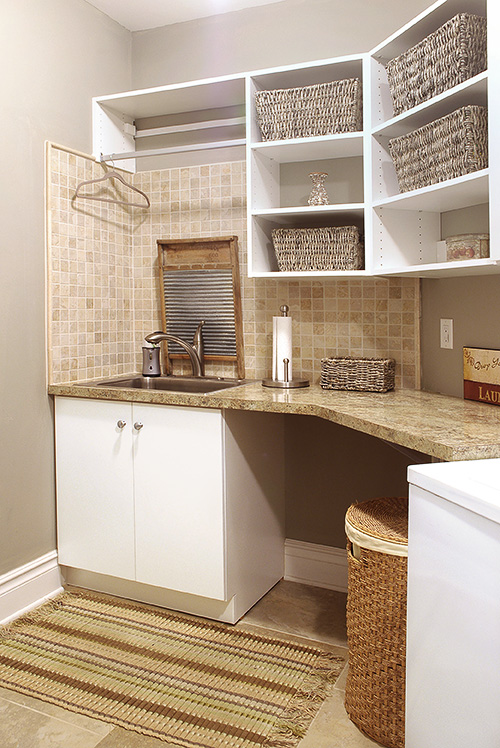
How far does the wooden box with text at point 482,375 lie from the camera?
7.04 ft

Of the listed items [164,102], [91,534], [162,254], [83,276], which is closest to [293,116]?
[164,102]

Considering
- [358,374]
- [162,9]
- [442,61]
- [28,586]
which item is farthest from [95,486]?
[162,9]

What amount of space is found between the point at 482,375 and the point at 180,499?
1.24 meters

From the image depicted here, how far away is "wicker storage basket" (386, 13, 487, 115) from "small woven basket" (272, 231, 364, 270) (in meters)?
0.51

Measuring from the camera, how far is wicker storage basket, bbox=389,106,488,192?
1.80 metres

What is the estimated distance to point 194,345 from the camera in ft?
9.87

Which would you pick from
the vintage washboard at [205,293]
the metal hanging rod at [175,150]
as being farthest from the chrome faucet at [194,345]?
the metal hanging rod at [175,150]

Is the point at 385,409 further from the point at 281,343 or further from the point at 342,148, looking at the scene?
the point at 342,148

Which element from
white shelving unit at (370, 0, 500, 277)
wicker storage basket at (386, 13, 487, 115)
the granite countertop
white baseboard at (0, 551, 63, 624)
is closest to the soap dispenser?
the granite countertop

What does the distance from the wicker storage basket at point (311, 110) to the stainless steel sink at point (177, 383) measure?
1.09 meters

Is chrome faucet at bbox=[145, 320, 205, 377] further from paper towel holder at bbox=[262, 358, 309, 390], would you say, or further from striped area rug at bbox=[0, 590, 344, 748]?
striped area rug at bbox=[0, 590, 344, 748]

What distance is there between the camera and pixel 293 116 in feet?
8.00

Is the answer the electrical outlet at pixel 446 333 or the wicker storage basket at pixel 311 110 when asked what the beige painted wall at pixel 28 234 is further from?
the electrical outlet at pixel 446 333

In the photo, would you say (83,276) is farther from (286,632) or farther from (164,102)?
(286,632)
